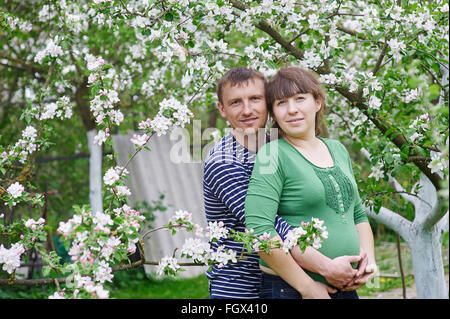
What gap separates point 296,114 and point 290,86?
0.12m

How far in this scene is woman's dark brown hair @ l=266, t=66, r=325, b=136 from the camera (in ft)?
6.93

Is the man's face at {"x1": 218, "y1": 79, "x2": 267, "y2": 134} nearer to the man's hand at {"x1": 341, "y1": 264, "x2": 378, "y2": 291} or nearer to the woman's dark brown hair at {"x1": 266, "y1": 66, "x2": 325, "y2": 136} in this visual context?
the woman's dark brown hair at {"x1": 266, "y1": 66, "x2": 325, "y2": 136}

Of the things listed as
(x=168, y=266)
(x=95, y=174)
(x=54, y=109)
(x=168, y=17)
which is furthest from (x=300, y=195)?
(x=95, y=174)

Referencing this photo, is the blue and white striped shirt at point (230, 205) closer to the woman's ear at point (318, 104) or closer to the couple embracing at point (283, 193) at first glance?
the couple embracing at point (283, 193)

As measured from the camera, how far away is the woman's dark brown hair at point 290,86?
6.93 ft

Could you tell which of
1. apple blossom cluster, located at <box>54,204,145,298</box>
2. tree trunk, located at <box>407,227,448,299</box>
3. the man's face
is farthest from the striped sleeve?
tree trunk, located at <box>407,227,448,299</box>

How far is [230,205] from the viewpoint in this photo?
6.68ft

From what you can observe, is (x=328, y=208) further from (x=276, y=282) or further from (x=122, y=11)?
(x=122, y=11)

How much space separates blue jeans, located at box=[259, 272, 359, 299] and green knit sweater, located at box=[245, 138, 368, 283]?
8cm

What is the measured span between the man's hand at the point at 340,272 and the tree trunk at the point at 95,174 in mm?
3956

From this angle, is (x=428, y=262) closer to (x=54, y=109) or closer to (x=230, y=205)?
(x=230, y=205)

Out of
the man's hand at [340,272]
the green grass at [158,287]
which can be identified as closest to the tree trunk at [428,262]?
the man's hand at [340,272]

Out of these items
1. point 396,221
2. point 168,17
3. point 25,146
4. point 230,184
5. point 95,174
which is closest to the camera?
point 230,184
